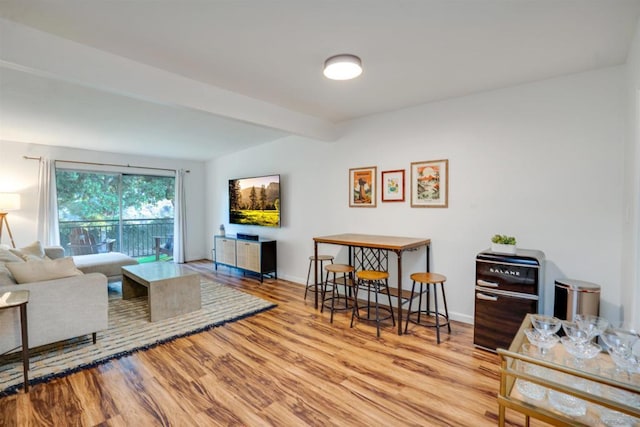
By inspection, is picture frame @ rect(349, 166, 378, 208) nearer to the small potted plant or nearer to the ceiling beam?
the ceiling beam

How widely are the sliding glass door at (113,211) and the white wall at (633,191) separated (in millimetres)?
7237

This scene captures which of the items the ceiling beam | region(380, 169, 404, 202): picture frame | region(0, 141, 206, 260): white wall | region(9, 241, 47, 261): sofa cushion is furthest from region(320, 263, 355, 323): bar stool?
region(0, 141, 206, 260): white wall

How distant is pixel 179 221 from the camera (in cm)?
662

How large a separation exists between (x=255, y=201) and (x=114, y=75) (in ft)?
11.0

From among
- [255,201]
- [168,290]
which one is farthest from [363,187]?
[168,290]

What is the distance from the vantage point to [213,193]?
693cm

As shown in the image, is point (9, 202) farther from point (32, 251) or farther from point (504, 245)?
point (504, 245)

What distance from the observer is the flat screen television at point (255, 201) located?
5125mm

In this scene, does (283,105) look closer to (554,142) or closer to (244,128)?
(244,128)

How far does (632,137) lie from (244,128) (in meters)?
3.98

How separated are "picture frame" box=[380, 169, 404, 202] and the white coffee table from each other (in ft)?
8.34

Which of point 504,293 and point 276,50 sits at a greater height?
point 276,50

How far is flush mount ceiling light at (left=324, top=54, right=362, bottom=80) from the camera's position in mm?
2244

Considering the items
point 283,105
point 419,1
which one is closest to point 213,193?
point 283,105
